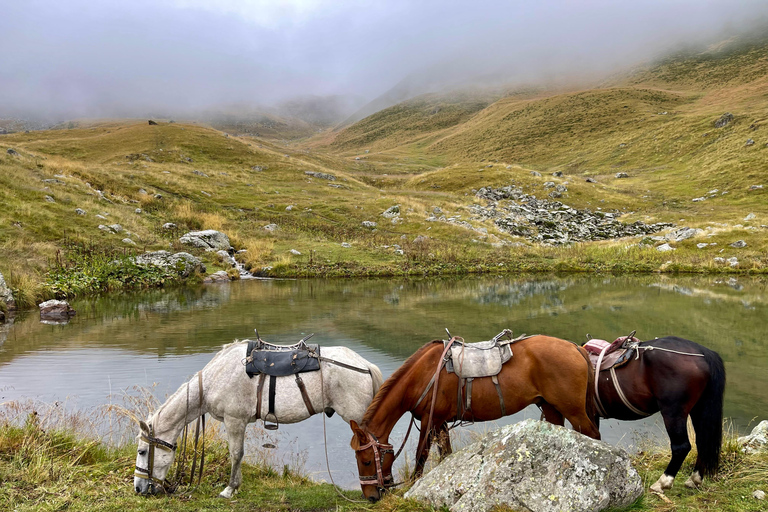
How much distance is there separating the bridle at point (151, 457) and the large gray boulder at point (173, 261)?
72.0 ft

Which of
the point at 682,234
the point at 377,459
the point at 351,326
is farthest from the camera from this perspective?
the point at 682,234

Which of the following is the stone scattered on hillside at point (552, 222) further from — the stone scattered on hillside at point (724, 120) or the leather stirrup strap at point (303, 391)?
the stone scattered on hillside at point (724, 120)

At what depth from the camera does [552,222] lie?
44.9 metres

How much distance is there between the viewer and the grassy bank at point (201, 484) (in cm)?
492

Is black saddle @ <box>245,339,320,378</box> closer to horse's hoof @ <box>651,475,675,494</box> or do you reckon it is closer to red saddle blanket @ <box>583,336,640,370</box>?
red saddle blanket @ <box>583,336,640,370</box>

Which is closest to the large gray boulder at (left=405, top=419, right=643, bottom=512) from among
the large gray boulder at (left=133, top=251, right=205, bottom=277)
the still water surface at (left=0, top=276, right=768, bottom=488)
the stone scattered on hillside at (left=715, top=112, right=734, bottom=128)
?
the still water surface at (left=0, top=276, right=768, bottom=488)

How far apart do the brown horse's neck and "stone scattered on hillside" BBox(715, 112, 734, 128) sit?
3506 inches

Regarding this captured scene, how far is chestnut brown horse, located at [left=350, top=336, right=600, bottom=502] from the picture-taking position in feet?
18.3

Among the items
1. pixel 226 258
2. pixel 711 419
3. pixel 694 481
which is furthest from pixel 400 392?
pixel 226 258

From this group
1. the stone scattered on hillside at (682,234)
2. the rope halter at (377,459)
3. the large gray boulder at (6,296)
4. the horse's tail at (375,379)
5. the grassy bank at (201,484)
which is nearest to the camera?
the grassy bank at (201,484)

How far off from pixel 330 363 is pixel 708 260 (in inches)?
1384

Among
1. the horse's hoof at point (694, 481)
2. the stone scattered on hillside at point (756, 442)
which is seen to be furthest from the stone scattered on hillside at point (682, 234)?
the horse's hoof at point (694, 481)

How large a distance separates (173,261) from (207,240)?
5.64 meters

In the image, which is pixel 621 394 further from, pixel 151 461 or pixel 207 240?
pixel 207 240
